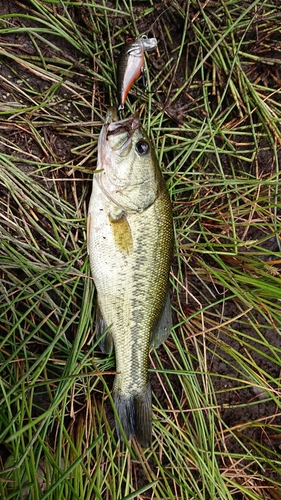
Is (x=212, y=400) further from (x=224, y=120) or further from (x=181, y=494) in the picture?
(x=224, y=120)

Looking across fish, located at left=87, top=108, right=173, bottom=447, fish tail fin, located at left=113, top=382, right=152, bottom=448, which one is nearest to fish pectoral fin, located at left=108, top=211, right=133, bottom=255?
fish, located at left=87, top=108, right=173, bottom=447

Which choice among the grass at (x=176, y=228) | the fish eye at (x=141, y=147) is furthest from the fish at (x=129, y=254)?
the grass at (x=176, y=228)

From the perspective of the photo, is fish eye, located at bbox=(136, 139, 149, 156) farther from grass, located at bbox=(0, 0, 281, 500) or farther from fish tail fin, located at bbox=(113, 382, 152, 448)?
fish tail fin, located at bbox=(113, 382, 152, 448)

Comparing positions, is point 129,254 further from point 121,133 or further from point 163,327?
point 121,133

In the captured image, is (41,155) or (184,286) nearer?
(41,155)

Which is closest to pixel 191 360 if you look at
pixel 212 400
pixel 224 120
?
pixel 212 400
